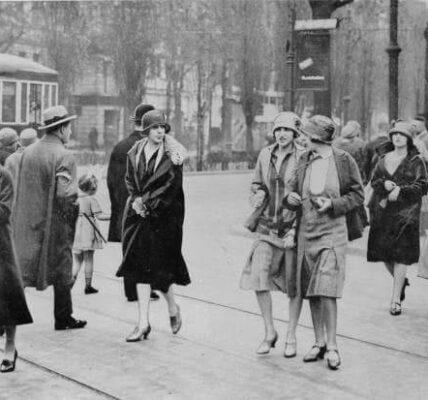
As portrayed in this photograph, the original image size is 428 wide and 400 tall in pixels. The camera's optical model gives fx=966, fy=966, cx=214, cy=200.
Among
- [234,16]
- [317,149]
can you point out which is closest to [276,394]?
[317,149]

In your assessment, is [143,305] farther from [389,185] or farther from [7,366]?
[389,185]

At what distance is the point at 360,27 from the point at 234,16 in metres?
7.50

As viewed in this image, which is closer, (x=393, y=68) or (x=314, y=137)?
(x=314, y=137)

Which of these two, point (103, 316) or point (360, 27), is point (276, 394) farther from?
point (360, 27)

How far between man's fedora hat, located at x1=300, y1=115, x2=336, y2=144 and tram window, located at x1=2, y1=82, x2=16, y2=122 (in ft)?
64.4

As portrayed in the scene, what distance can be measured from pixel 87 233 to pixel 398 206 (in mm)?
2894

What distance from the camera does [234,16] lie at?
1661 inches

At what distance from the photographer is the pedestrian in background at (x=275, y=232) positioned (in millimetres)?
6520

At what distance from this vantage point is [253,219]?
6621 millimetres

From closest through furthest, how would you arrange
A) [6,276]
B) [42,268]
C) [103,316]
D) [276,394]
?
1. [276,394]
2. [6,276]
3. [42,268]
4. [103,316]

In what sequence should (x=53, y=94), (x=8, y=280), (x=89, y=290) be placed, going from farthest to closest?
(x=53, y=94) → (x=89, y=290) → (x=8, y=280)

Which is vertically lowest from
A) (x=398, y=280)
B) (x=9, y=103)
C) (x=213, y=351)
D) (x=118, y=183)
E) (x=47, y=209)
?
(x=213, y=351)

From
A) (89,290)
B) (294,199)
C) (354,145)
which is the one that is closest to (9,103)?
(354,145)

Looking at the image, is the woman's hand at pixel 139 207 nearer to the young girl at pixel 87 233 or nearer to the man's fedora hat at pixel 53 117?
the man's fedora hat at pixel 53 117
